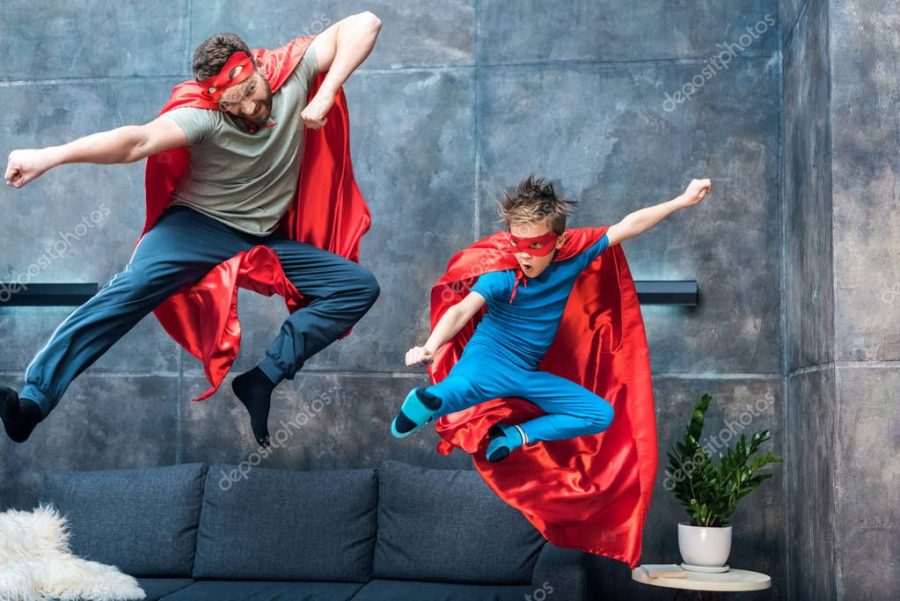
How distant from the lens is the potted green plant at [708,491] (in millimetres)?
4629

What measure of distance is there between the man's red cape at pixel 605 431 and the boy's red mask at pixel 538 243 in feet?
0.94

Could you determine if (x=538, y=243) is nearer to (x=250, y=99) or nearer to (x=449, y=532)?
(x=250, y=99)

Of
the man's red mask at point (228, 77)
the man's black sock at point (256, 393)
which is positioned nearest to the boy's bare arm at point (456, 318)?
the man's black sock at point (256, 393)

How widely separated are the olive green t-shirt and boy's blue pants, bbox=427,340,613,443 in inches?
32.7

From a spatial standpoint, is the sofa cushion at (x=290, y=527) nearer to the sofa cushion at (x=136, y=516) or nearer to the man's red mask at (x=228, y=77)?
the sofa cushion at (x=136, y=516)

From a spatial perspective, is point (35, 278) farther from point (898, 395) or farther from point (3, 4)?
point (898, 395)

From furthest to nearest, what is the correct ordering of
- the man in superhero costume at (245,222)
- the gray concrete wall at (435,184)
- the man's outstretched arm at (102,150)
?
1. the gray concrete wall at (435,184)
2. the man in superhero costume at (245,222)
3. the man's outstretched arm at (102,150)

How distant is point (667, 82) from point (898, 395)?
2.03m

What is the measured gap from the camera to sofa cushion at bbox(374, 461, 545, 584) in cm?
472

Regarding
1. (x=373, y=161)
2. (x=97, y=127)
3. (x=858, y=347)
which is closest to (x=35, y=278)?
(x=97, y=127)

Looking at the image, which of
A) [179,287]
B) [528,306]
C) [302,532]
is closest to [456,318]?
[528,306]

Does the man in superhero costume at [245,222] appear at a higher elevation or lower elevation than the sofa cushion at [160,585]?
higher

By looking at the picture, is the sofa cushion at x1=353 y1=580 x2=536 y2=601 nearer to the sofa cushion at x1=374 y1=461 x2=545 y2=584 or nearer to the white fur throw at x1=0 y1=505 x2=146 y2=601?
the sofa cushion at x1=374 y1=461 x2=545 y2=584

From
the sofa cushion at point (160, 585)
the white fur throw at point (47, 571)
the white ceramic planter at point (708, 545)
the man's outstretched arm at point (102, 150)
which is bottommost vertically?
the sofa cushion at point (160, 585)
